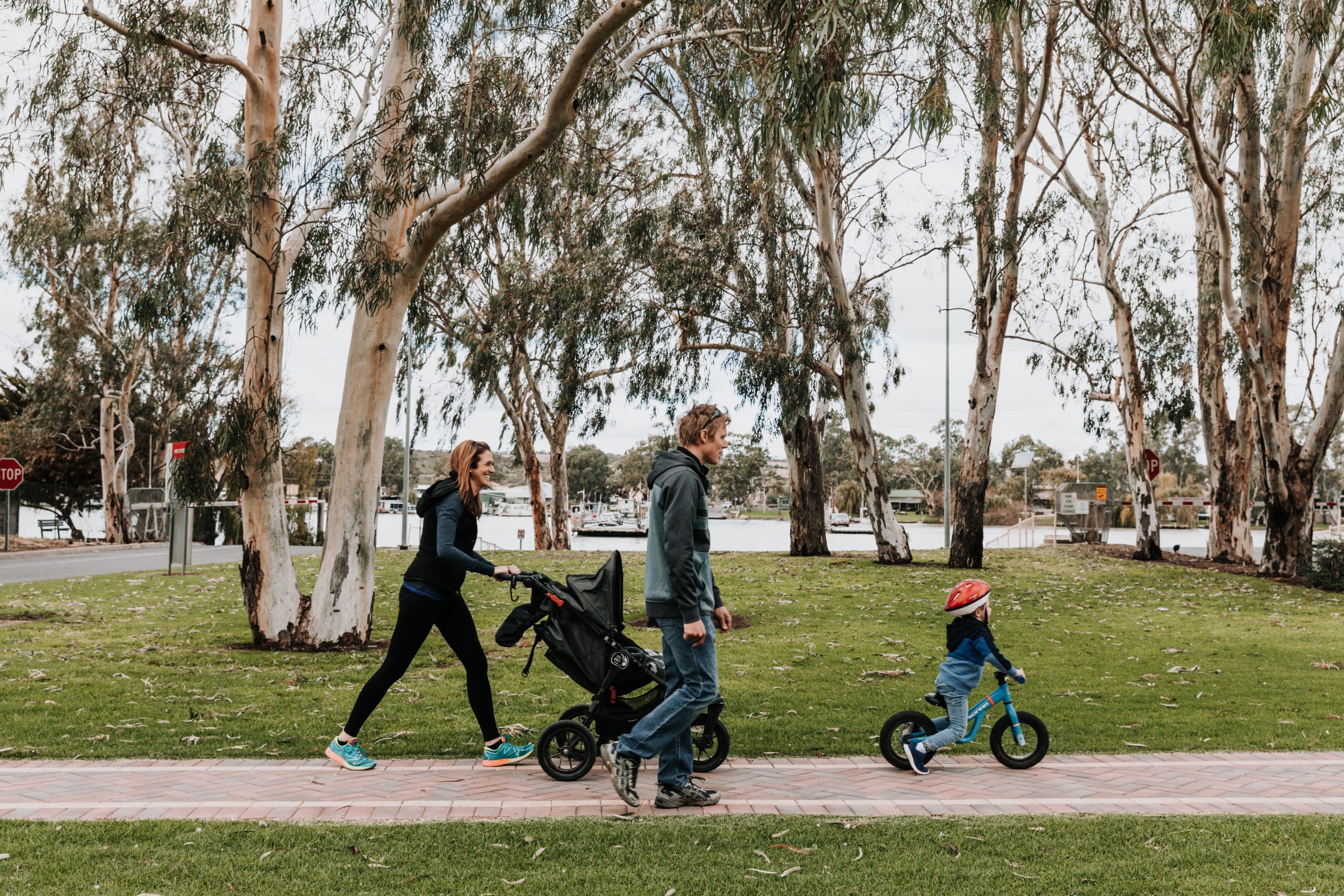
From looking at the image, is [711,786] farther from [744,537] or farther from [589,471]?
[589,471]

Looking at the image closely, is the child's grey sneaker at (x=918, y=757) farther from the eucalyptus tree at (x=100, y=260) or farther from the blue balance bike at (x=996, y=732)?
the eucalyptus tree at (x=100, y=260)

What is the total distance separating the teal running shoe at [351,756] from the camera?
6.04 m

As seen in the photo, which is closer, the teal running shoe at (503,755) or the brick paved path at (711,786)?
the brick paved path at (711,786)

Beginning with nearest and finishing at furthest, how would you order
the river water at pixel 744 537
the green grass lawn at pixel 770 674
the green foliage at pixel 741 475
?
the green grass lawn at pixel 770 674
the river water at pixel 744 537
the green foliage at pixel 741 475

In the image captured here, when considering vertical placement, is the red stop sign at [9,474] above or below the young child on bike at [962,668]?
above

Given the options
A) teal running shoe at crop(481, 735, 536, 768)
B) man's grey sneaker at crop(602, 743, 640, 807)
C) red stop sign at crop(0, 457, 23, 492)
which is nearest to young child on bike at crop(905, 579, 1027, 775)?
man's grey sneaker at crop(602, 743, 640, 807)

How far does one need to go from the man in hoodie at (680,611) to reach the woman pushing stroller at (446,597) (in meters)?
1.09

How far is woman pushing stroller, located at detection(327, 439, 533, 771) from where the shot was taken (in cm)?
604

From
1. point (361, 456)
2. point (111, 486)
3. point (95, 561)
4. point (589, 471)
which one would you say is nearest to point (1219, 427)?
point (361, 456)

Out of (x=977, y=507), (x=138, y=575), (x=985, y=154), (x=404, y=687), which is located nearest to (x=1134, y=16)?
(x=985, y=154)

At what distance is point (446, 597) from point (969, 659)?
9.82 ft

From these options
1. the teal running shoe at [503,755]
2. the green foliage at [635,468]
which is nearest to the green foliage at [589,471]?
the green foliage at [635,468]

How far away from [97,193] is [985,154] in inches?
630

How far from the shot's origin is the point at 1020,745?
20.4ft
